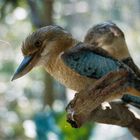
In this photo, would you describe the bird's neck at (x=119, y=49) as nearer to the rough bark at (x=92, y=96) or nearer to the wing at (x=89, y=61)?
the wing at (x=89, y=61)

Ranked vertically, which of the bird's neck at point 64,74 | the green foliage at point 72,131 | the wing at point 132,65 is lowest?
the green foliage at point 72,131

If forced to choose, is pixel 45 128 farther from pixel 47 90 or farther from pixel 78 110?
pixel 78 110

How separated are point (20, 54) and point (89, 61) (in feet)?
5.09

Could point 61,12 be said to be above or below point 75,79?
below

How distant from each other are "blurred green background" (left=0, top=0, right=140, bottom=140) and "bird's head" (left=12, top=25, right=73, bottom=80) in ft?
2.49

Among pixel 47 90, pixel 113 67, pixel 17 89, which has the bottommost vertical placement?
pixel 17 89

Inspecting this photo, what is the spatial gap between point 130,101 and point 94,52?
0.14 meters

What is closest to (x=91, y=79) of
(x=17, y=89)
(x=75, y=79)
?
(x=75, y=79)

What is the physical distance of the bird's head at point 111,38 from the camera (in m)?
1.23

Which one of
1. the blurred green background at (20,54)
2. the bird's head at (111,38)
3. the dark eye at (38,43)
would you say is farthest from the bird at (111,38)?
the blurred green background at (20,54)

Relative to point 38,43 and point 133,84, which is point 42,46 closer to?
point 38,43

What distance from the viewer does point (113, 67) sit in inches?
41.0

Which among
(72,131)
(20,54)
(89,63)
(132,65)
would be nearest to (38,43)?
(89,63)

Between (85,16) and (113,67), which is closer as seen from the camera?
(113,67)
